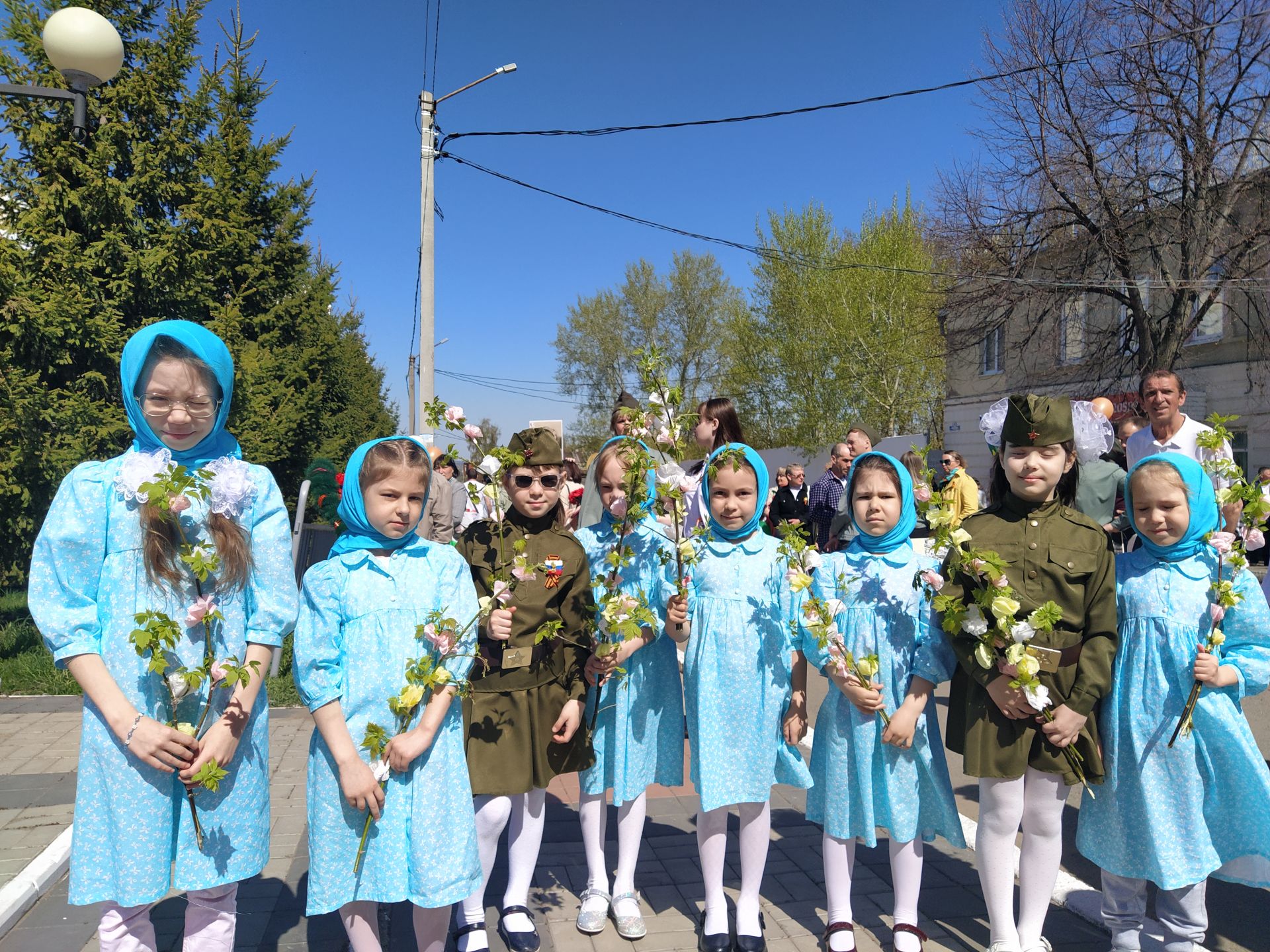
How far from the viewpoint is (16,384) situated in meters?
8.20

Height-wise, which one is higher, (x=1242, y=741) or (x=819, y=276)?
(x=819, y=276)

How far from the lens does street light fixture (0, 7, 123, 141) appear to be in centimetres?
593

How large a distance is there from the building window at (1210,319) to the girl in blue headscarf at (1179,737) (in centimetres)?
1871

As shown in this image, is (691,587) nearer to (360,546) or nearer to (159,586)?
(360,546)

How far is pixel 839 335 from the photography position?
92.2ft

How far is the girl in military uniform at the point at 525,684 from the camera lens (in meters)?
3.03

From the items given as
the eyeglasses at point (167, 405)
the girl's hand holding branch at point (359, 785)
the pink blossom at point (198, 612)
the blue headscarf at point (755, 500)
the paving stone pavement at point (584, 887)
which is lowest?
the paving stone pavement at point (584, 887)

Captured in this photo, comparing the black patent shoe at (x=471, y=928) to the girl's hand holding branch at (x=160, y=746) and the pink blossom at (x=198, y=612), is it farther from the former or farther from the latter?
the pink blossom at (x=198, y=612)

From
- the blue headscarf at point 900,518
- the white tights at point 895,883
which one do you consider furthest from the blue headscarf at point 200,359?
the white tights at point 895,883

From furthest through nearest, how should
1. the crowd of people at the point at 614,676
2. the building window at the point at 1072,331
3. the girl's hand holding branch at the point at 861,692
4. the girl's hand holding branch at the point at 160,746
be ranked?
the building window at the point at 1072,331
the girl's hand holding branch at the point at 861,692
the crowd of people at the point at 614,676
the girl's hand holding branch at the point at 160,746

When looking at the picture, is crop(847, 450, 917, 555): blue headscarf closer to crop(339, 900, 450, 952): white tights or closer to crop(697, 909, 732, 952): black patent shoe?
crop(697, 909, 732, 952): black patent shoe

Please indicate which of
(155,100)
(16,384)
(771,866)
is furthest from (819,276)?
(771,866)

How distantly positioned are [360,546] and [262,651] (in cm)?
42

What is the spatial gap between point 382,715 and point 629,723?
3.37 feet
